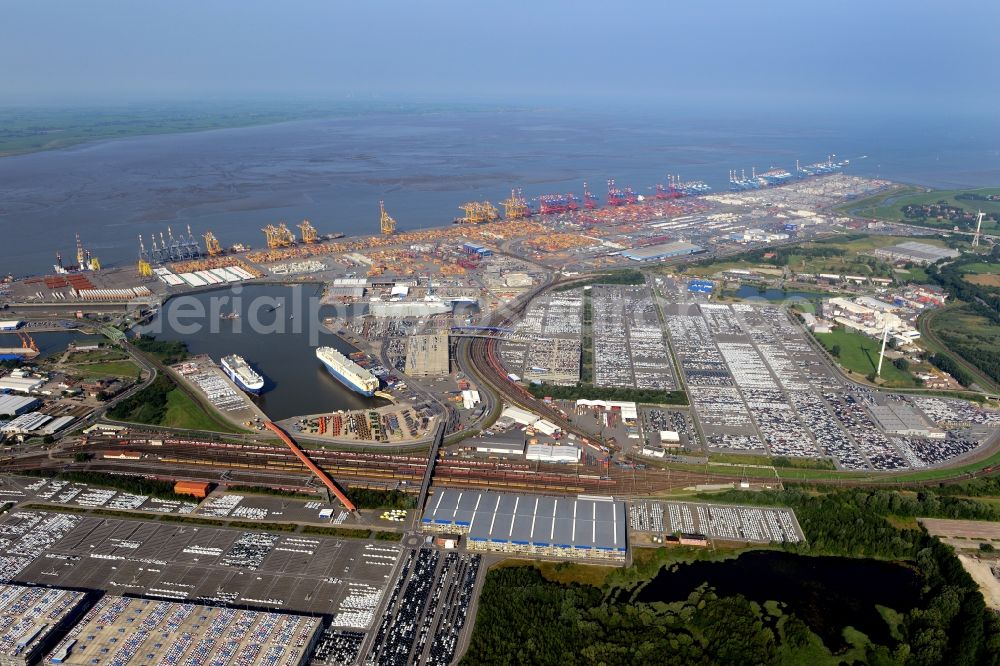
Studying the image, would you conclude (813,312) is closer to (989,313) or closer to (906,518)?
(989,313)

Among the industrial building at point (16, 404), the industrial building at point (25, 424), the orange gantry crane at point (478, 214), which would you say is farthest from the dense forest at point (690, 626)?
the orange gantry crane at point (478, 214)

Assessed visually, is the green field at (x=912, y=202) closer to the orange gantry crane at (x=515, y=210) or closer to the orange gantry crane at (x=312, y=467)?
the orange gantry crane at (x=515, y=210)

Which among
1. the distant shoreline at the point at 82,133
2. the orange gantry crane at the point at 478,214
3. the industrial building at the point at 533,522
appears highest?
the distant shoreline at the point at 82,133

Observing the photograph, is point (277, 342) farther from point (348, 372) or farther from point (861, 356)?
point (861, 356)

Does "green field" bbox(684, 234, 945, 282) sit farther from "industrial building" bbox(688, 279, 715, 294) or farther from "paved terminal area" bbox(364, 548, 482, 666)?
"paved terminal area" bbox(364, 548, 482, 666)

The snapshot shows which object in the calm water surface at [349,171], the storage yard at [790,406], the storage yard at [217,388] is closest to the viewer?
the storage yard at [790,406]

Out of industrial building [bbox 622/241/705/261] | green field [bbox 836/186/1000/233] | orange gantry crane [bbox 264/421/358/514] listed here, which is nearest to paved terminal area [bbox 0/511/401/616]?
orange gantry crane [bbox 264/421/358/514]
